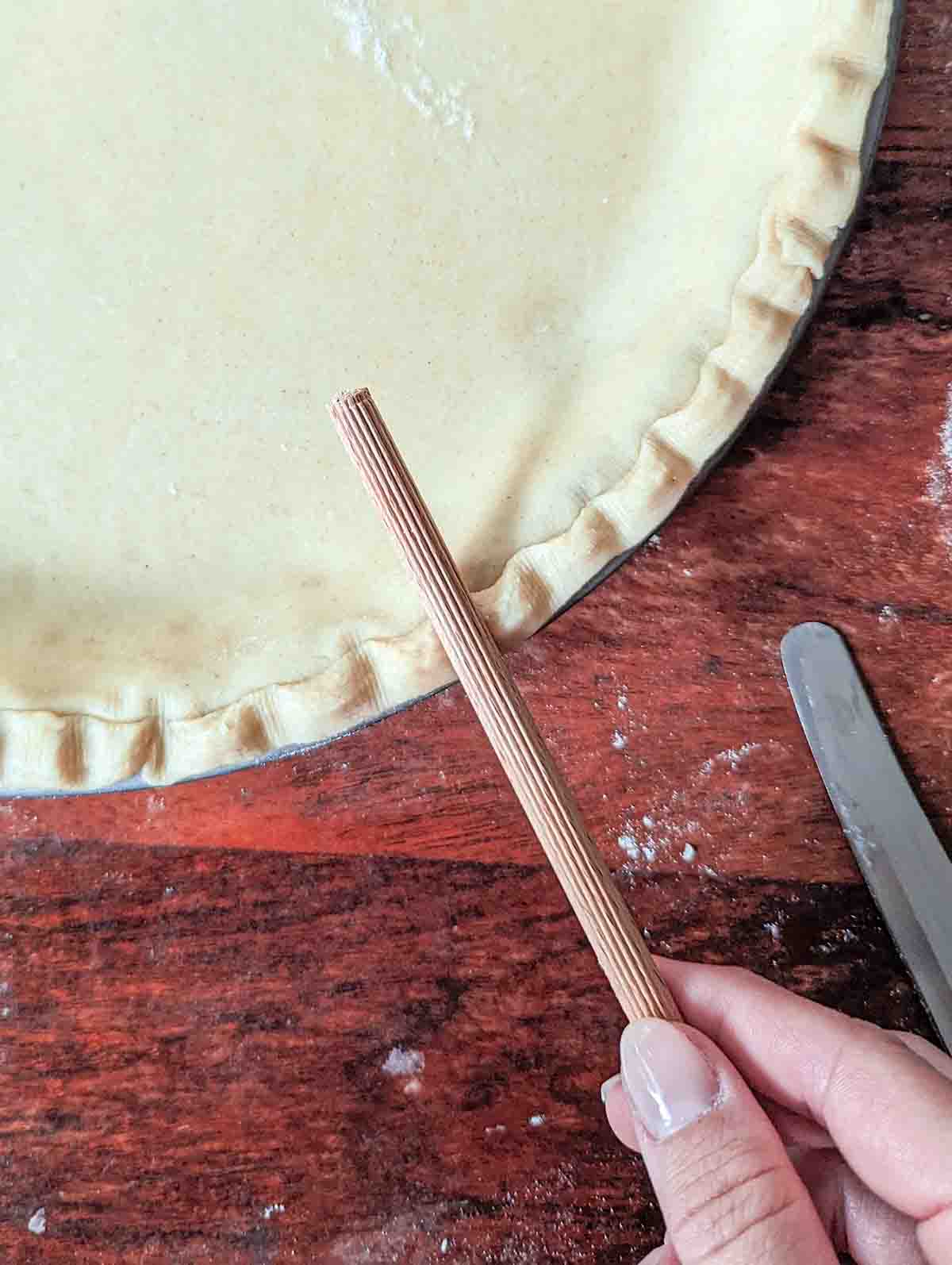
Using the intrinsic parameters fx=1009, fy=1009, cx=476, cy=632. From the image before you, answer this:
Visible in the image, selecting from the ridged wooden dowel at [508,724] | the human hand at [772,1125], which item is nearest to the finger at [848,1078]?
the human hand at [772,1125]

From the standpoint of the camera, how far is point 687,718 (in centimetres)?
72

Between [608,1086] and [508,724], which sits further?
[608,1086]

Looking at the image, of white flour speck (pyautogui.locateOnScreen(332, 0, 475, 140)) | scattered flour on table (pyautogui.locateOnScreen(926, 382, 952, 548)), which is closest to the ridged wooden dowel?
white flour speck (pyautogui.locateOnScreen(332, 0, 475, 140))

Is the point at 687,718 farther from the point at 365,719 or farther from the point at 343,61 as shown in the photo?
the point at 343,61

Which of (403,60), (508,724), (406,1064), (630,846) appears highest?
(403,60)

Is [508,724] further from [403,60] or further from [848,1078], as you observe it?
[403,60]

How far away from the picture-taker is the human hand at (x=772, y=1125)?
51 cm

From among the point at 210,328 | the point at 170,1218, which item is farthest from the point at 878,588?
the point at 170,1218

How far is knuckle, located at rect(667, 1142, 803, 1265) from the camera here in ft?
1.66

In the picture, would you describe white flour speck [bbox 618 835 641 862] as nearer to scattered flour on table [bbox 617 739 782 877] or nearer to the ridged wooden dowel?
scattered flour on table [bbox 617 739 782 877]

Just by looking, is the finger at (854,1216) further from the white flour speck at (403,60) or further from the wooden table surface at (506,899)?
the white flour speck at (403,60)

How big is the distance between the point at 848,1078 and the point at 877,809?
0.62 feet

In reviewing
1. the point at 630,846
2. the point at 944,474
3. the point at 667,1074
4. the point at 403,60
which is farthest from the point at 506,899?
the point at 403,60

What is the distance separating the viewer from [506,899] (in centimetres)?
73
